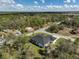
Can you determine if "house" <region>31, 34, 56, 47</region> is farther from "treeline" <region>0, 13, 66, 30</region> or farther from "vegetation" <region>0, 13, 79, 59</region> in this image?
"treeline" <region>0, 13, 66, 30</region>

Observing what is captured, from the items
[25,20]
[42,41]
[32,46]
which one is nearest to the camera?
[32,46]

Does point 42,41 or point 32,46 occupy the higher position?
point 42,41

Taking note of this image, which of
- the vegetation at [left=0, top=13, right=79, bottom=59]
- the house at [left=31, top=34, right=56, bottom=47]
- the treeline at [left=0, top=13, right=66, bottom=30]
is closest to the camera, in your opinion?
the vegetation at [left=0, top=13, right=79, bottom=59]

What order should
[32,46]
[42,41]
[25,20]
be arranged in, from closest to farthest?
[32,46], [42,41], [25,20]

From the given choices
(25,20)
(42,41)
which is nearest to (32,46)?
(42,41)

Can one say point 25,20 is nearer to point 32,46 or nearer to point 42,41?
point 42,41

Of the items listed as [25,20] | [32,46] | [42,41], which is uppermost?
[25,20]

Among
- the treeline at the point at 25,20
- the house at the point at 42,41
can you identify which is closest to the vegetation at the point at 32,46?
the treeline at the point at 25,20

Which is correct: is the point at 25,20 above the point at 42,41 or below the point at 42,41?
above

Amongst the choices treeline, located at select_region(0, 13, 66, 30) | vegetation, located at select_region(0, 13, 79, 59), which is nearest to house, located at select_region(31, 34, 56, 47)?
vegetation, located at select_region(0, 13, 79, 59)

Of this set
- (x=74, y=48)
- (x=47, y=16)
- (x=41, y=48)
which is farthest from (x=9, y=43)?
(x=47, y=16)

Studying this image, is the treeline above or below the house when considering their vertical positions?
above

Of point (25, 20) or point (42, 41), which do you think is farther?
point (25, 20)
